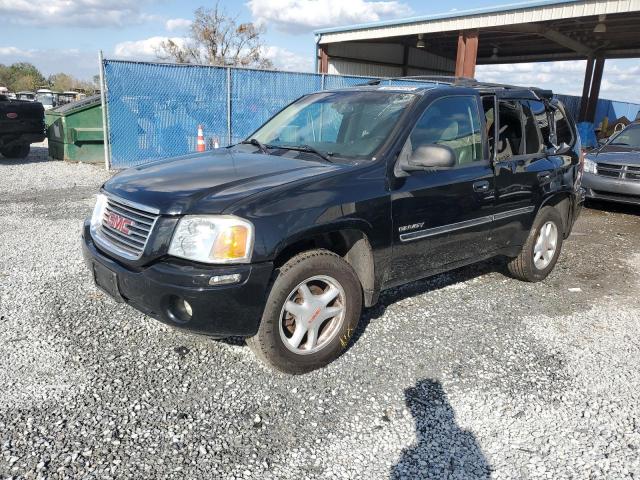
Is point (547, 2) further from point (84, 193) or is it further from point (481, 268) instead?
point (84, 193)

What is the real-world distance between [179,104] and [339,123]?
28.1 feet

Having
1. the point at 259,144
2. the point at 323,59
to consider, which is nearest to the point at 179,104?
the point at 259,144

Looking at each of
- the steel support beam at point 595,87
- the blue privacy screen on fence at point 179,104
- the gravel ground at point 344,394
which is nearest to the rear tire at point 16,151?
the blue privacy screen on fence at point 179,104

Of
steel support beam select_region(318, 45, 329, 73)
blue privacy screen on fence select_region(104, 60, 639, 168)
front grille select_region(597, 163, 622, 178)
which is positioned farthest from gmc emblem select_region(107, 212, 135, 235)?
steel support beam select_region(318, 45, 329, 73)

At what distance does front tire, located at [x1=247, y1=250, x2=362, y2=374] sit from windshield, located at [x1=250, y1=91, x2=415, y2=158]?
879 mm

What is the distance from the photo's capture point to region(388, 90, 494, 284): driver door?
3580 millimetres

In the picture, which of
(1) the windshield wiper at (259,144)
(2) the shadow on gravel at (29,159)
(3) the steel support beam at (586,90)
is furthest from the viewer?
(3) the steel support beam at (586,90)

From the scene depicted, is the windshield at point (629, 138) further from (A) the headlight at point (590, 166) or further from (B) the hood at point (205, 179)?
(B) the hood at point (205, 179)

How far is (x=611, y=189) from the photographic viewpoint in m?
8.52

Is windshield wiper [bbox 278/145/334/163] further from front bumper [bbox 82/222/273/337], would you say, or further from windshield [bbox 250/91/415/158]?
front bumper [bbox 82/222/273/337]

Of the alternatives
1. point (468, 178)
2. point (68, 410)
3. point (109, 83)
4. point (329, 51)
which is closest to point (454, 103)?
point (468, 178)

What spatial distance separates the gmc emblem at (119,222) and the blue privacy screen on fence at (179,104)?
843 cm

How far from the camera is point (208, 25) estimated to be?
32219 mm

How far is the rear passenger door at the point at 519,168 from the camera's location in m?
4.36
